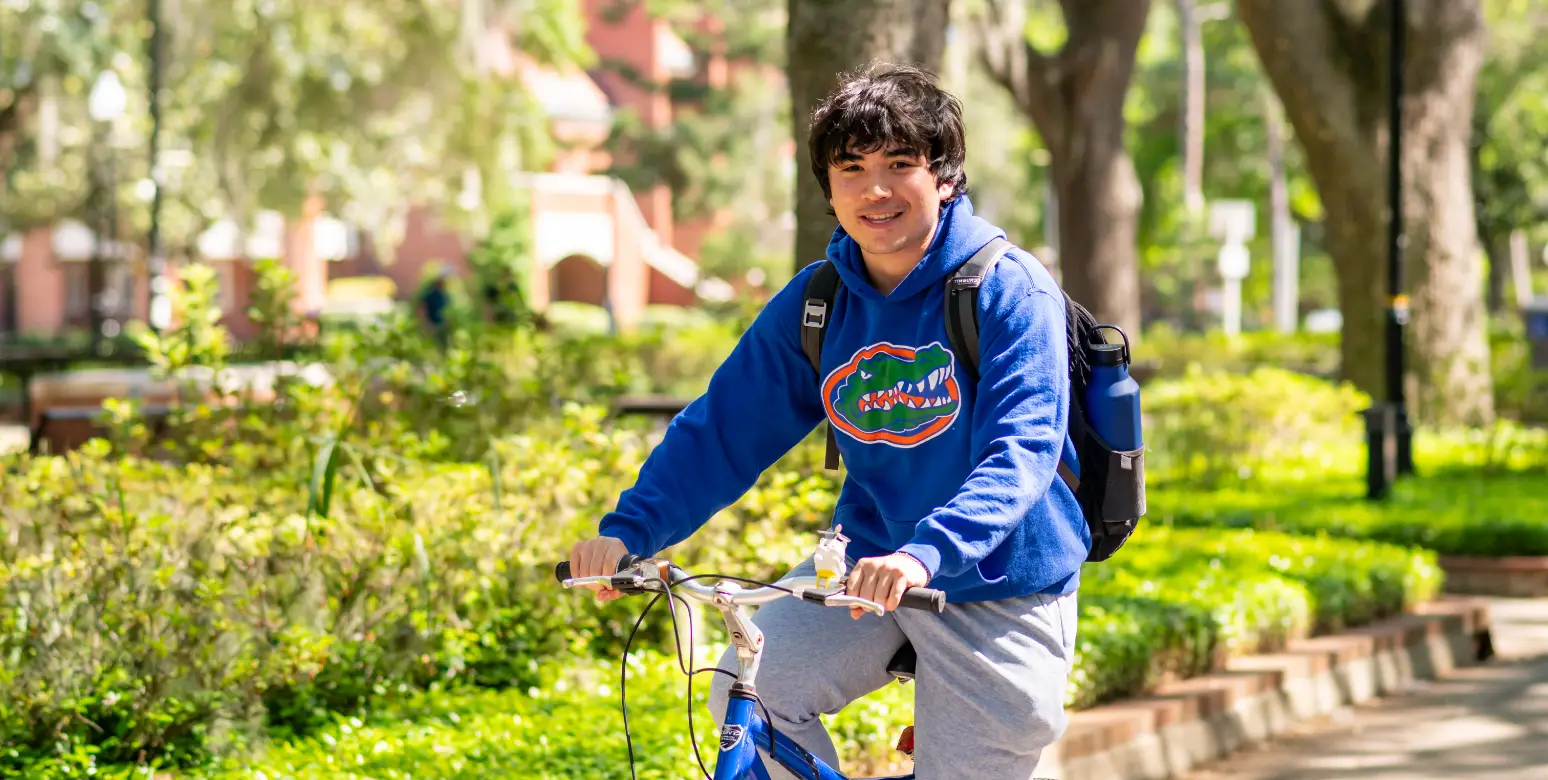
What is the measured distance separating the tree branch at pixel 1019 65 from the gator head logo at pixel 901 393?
15713 millimetres

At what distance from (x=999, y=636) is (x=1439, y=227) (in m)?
15.4

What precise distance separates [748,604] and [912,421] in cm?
47

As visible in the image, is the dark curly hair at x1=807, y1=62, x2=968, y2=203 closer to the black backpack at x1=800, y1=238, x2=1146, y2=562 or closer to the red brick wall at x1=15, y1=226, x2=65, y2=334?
the black backpack at x1=800, y1=238, x2=1146, y2=562

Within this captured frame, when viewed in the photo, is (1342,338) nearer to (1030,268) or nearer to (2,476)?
(2,476)

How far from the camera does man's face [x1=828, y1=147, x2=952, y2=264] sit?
3299 mm

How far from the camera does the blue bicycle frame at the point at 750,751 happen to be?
9.95 ft

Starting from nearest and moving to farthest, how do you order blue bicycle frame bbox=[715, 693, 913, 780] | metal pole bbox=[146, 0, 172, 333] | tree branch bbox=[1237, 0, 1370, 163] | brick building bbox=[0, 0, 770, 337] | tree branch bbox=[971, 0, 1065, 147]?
1. blue bicycle frame bbox=[715, 693, 913, 780]
2. tree branch bbox=[1237, 0, 1370, 163]
3. tree branch bbox=[971, 0, 1065, 147]
4. metal pole bbox=[146, 0, 172, 333]
5. brick building bbox=[0, 0, 770, 337]

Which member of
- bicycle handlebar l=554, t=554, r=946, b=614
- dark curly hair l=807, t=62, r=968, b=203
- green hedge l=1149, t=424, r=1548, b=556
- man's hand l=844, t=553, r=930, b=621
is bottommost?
green hedge l=1149, t=424, r=1548, b=556

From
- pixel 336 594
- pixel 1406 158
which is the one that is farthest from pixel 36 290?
pixel 336 594

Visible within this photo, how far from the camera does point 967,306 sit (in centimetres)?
328

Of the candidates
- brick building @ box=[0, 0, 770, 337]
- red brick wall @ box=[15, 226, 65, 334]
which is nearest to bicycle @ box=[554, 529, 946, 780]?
brick building @ box=[0, 0, 770, 337]

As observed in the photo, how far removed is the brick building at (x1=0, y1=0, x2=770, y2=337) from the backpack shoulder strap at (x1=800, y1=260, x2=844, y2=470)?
4673 centimetres

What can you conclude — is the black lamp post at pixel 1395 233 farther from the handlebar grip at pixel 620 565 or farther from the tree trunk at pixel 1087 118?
the handlebar grip at pixel 620 565

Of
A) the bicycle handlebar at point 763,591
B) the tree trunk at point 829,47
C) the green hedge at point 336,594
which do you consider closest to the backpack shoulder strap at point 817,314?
the bicycle handlebar at point 763,591
